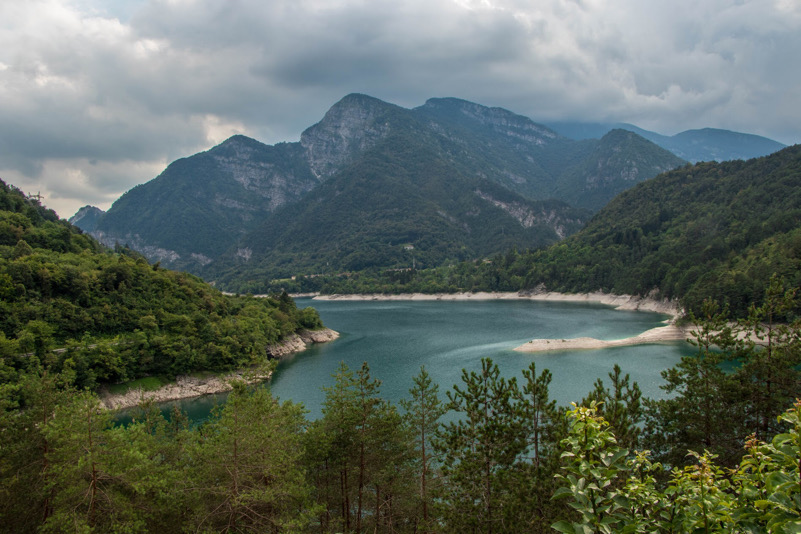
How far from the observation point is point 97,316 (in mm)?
36125

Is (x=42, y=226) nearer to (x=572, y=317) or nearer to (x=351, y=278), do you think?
(x=572, y=317)

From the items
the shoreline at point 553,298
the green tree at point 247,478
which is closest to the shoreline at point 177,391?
the green tree at point 247,478

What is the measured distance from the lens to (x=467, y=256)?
176125 millimetres

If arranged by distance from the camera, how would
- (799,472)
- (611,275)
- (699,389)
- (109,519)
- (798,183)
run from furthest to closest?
(611,275), (798,183), (699,389), (109,519), (799,472)

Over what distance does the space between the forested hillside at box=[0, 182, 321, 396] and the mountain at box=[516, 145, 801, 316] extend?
46.6 metres

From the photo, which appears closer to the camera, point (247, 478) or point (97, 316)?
point (247, 478)

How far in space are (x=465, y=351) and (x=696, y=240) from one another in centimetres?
5972

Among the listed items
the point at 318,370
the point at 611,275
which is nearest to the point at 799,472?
the point at 318,370

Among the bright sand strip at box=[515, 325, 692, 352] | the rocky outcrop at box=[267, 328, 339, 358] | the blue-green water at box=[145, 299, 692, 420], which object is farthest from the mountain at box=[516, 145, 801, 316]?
the rocky outcrop at box=[267, 328, 339, 358]

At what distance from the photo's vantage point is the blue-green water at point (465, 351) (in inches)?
1390

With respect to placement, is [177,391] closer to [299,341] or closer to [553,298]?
[299,341]

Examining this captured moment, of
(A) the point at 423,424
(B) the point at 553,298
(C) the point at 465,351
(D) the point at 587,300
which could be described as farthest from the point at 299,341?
(B) the point at 553,298

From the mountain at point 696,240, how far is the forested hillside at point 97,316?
46618mm

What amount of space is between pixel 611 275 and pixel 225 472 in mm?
98634
